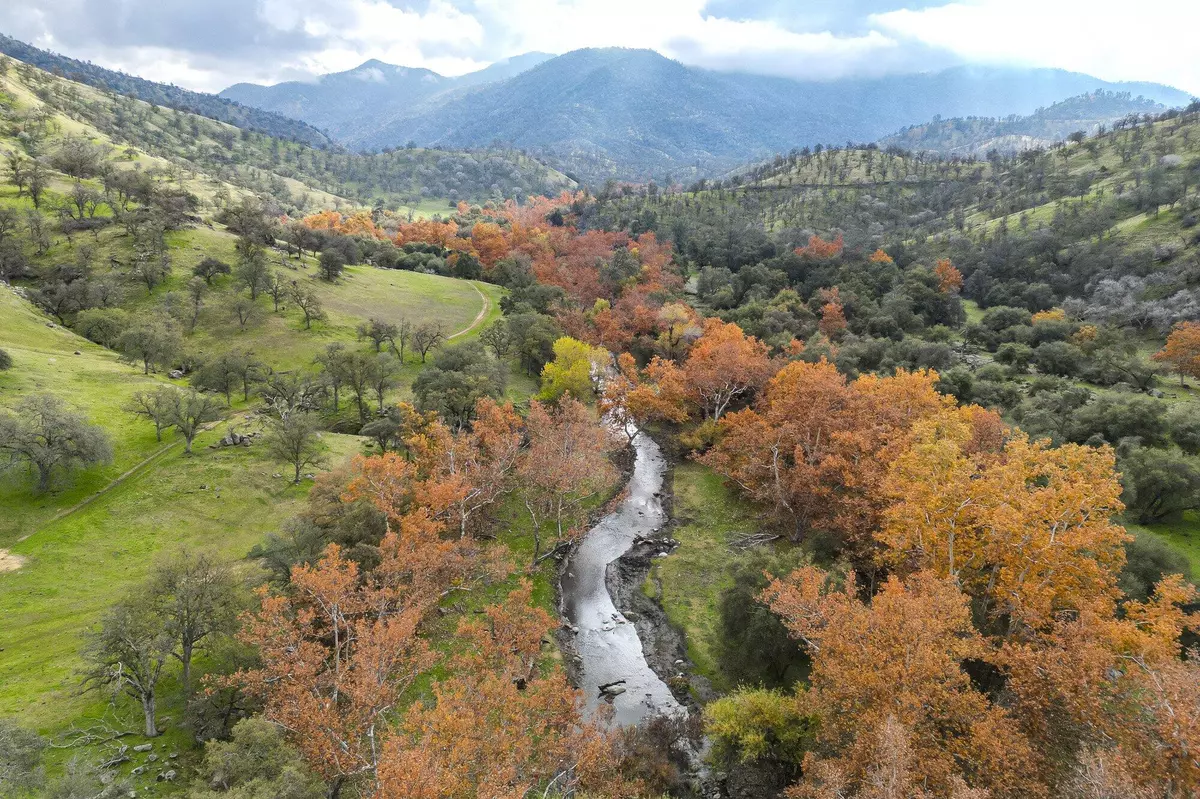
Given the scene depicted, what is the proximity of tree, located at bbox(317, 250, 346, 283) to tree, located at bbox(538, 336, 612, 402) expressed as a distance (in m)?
49.4

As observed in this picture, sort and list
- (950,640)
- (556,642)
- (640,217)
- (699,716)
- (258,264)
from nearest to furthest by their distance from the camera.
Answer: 1. (950,640)
2. (699,716)
3. (556,642)
4. (258,264)
5. (640,217)

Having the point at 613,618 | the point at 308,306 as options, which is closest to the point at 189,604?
the point at 613,618

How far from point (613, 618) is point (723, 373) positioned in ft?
115

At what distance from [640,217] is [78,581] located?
6151 inches

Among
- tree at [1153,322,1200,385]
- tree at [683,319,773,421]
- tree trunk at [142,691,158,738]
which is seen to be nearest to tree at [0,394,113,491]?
tree trunk at [142,691,158,738]

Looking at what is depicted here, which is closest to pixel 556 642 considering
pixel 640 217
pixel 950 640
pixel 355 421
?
pixel 950 640

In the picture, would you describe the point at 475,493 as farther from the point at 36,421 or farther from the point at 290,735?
the point at 36,421

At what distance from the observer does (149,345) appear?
62656mm

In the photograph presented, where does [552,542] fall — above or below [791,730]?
below

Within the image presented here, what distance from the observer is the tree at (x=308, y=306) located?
263 feet

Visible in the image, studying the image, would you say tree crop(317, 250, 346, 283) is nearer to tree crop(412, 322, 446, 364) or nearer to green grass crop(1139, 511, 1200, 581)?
tree crop(412, 322, 446, 364)

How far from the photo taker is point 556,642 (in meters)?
38.9

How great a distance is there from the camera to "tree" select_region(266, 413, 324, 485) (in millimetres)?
46844

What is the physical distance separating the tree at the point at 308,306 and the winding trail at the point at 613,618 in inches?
2127
